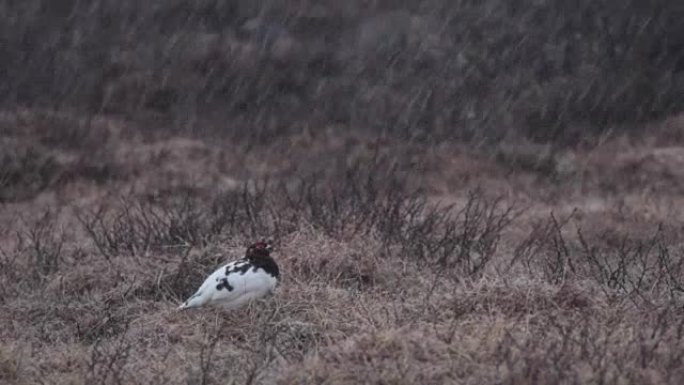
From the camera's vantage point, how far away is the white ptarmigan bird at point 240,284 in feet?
24.6

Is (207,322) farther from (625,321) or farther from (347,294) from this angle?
(625,321)

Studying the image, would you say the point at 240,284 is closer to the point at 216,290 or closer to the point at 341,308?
the point at 216,290

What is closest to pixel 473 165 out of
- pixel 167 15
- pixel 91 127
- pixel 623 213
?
pixel 623 213

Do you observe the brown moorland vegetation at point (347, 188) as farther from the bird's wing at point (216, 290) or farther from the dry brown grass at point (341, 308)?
the bird's wing at point (216, 290)

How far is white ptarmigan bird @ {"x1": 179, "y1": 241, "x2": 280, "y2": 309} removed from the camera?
7508 mm

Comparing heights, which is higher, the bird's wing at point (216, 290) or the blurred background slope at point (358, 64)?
the bird's wing at point (216, 290)

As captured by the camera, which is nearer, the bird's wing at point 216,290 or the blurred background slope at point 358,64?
the bird's wing at point 216,290

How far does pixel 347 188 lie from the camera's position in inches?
518

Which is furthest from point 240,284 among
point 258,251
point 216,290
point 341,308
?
point 341,308

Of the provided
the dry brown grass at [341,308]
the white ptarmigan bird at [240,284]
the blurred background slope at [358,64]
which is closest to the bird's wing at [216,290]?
the white ptarmigan bird at [240,284]

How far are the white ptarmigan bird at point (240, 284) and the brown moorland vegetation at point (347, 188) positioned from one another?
0.52ft

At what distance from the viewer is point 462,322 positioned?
22.4 ft

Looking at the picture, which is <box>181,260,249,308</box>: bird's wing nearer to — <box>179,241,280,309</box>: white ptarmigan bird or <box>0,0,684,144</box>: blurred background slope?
<box>179,241,280,309</box>: white ptarmigan bird

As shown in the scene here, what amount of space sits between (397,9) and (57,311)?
84.9ft
